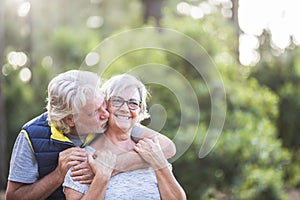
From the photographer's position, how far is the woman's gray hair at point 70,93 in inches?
122

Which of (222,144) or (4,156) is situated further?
(4,156)

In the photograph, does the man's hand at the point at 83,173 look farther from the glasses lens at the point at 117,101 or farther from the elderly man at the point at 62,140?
the glasses lens at the point at 117,101

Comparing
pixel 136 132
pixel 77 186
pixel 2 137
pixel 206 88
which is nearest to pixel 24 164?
pixel 77 186

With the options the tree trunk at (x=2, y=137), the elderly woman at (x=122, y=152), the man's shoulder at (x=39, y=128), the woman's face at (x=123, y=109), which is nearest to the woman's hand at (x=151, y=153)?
the elderly woman at (x=122, y=152)

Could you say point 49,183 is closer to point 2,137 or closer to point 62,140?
point 62,140

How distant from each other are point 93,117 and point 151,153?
32 cm

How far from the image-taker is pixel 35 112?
13.1 meters

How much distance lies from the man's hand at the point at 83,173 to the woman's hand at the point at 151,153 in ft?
0.82

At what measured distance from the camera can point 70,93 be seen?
3125 millimetres

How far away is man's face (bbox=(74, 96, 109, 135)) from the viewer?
3.05m

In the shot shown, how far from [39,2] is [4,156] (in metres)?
11.2

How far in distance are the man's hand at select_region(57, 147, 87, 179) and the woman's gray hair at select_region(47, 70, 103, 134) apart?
0.54 ft

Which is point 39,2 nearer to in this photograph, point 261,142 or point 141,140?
point 261,142

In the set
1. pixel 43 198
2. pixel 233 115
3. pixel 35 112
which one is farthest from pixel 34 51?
pixel 43 198
